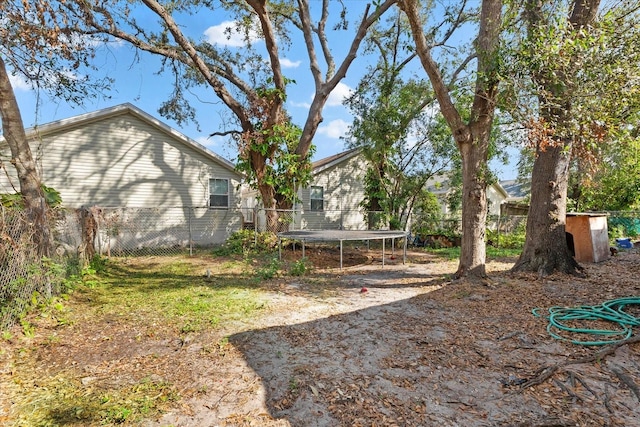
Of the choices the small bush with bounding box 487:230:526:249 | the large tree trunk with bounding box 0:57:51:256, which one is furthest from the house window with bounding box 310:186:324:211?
the large tree trunk with bounding box 0:57:51:256

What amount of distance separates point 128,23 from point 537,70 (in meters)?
12.8

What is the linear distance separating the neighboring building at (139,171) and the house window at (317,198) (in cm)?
380

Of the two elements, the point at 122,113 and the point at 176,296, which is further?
the point at 122,113

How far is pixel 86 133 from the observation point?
37.5 feet

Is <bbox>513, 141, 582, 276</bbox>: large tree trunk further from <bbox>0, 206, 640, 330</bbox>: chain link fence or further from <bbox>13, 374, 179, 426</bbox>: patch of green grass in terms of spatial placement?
<bbox>0, 206, 640, 330</bbox>: chain link fence

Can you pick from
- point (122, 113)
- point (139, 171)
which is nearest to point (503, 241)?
point (139, 171)

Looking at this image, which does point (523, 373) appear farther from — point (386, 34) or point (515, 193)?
point (515, 193)

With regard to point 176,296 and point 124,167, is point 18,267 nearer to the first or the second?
point 176,296

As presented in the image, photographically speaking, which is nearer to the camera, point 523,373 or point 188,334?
point 523,373

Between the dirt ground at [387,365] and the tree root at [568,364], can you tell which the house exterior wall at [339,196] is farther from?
the tree root at [568,364]

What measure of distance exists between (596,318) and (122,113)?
47.0 ft

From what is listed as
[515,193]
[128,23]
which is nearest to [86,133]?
[128,23]

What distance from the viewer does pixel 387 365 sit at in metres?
3.43

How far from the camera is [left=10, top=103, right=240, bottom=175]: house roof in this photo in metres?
10.6
